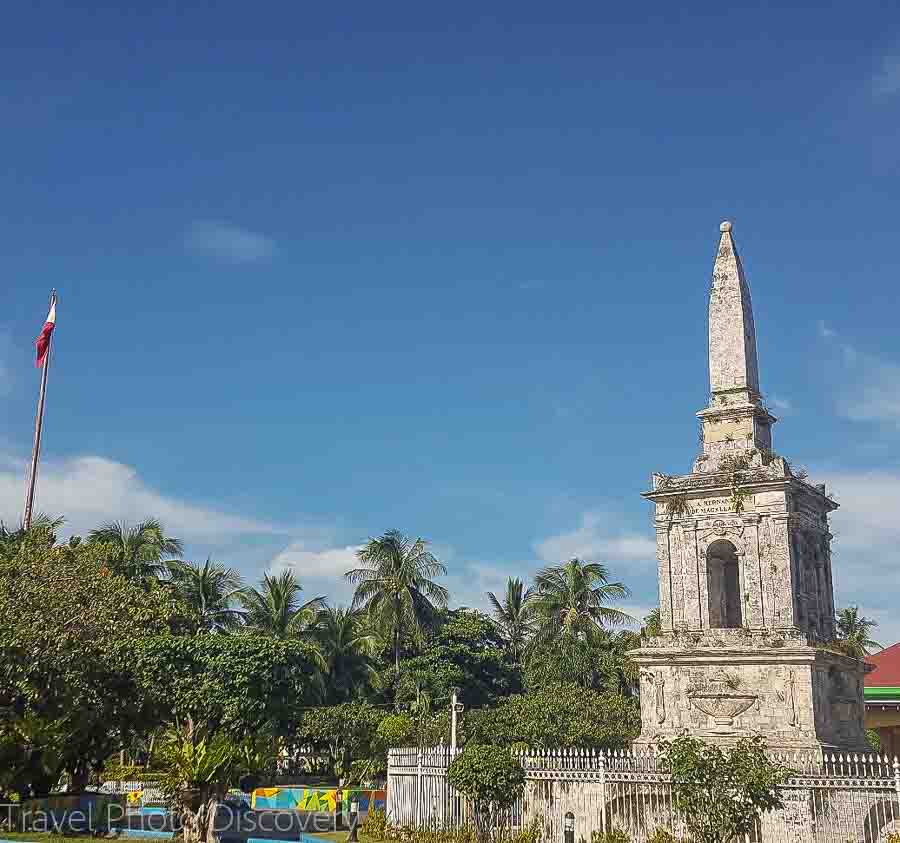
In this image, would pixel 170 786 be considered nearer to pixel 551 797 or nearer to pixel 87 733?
pixel 87 733

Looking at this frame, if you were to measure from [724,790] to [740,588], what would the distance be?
878cm

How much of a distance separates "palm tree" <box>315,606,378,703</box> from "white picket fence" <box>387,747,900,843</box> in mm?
28406

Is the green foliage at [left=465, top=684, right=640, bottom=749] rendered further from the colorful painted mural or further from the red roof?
the red roof

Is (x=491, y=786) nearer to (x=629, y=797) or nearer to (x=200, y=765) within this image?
(x=629, y=797)

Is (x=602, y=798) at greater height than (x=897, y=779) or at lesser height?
lesser

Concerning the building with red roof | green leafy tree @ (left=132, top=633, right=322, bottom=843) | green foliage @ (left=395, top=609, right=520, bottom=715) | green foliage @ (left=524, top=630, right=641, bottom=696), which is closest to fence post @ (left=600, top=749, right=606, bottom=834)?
green leafy tree @ (left=132, top=633, right=322, bottom=843)

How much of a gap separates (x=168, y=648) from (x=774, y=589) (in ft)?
54.1

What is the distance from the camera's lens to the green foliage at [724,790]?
20.2 m

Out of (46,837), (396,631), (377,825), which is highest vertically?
(396,631)

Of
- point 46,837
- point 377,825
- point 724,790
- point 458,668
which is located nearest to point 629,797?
point 724,790

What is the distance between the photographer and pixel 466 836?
77.8 feet

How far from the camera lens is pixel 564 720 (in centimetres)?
4138

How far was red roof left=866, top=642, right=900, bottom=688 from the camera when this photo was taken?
42.3 metres

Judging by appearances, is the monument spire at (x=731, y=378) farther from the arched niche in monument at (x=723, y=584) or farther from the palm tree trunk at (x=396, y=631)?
the palm tree trunk at (x=396, y=631)
